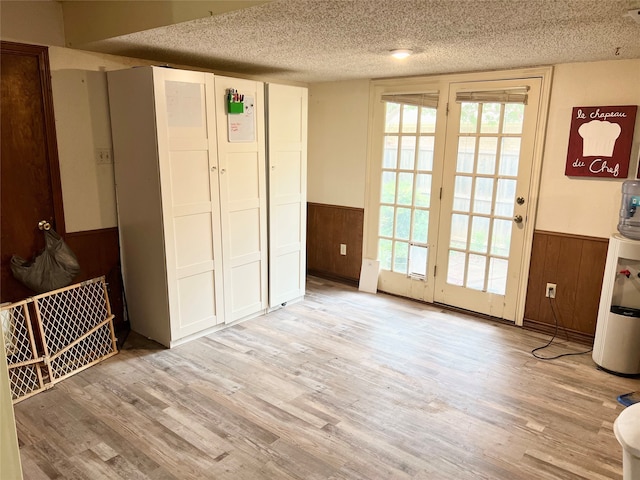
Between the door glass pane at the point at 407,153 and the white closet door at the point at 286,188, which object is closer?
the white closet door at the point at 286,188

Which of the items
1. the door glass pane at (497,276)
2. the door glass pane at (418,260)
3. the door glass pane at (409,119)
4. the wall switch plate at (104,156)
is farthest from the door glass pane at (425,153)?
the wall switch plate at (104,156)

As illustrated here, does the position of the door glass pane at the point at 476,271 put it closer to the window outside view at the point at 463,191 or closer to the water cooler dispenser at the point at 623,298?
the window outside view at the point at 463,191

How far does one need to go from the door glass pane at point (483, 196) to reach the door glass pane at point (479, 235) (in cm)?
8

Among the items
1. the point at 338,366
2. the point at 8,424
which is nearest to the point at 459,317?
the point at 338,366

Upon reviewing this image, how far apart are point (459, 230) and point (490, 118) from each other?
96 centimetres

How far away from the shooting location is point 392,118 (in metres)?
4.14

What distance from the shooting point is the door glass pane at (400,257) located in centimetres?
428

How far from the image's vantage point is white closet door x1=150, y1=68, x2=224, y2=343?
114 inches

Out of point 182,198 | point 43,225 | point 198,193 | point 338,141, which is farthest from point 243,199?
point 338,141

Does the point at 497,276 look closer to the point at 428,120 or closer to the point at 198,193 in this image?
the point at 428,120

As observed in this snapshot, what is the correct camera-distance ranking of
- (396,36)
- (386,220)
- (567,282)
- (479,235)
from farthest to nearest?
(386,220) < (479,235) < (567,282) < (396,36)

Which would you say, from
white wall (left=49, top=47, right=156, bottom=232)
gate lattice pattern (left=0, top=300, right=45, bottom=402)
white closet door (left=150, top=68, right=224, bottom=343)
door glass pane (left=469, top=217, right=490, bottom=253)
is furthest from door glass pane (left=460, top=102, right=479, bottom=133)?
gate lattice pattern (left=0, top=300, right=45, bottom=402)

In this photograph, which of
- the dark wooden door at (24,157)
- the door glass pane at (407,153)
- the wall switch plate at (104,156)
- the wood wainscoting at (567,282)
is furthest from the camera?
the door glass pane at (407,153)

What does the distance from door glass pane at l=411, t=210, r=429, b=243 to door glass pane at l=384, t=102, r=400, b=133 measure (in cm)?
80
